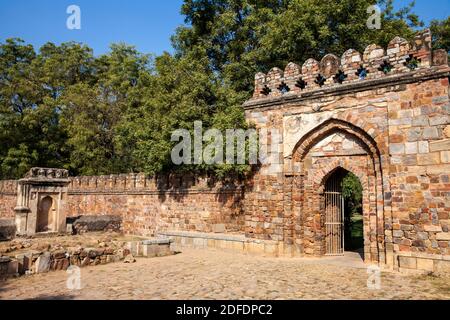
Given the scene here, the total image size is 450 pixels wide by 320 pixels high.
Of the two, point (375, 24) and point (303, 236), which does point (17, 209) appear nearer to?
point (303, 236)

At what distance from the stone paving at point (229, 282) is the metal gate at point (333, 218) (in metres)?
0.87

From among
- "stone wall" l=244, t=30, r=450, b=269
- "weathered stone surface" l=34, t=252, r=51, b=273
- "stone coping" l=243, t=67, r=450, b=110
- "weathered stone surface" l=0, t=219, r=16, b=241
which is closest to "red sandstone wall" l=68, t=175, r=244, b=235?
"stone wall" l=244, t=30, r=450, b=269

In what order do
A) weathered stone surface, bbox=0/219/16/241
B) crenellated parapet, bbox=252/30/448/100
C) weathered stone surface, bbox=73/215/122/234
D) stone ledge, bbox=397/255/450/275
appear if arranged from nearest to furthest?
stone ledge, bbox=397/255/450/275, crenellated parapet, bbox=252/30/448/100, weathered stone surface, bbox=0/219/16/241, weathered stone surface, bbox=73/215/122/234

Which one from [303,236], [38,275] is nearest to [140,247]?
[38,275]

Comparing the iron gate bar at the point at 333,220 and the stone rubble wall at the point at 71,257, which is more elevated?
the iron gate bar at the point at 333,220

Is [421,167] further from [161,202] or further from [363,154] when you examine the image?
[161,202]

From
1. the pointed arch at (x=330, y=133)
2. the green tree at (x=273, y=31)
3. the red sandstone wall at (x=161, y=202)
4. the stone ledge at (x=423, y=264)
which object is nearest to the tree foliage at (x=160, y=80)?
the green tree at (x=273, y=31)

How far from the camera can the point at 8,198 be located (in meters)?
23.2

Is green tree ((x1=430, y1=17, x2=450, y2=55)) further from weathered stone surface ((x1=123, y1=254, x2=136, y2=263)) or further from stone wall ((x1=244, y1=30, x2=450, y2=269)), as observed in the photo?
weathered stone surface ((x1=123, y1=254, x2=136, y2=263))

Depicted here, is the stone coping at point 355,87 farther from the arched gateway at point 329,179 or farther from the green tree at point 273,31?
the green tree at point 273,31

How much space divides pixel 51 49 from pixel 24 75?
4020mm

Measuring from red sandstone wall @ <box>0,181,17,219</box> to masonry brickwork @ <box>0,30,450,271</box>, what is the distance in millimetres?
15792

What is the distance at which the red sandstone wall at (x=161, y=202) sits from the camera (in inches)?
476

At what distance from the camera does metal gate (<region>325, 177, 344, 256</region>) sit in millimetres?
9508
